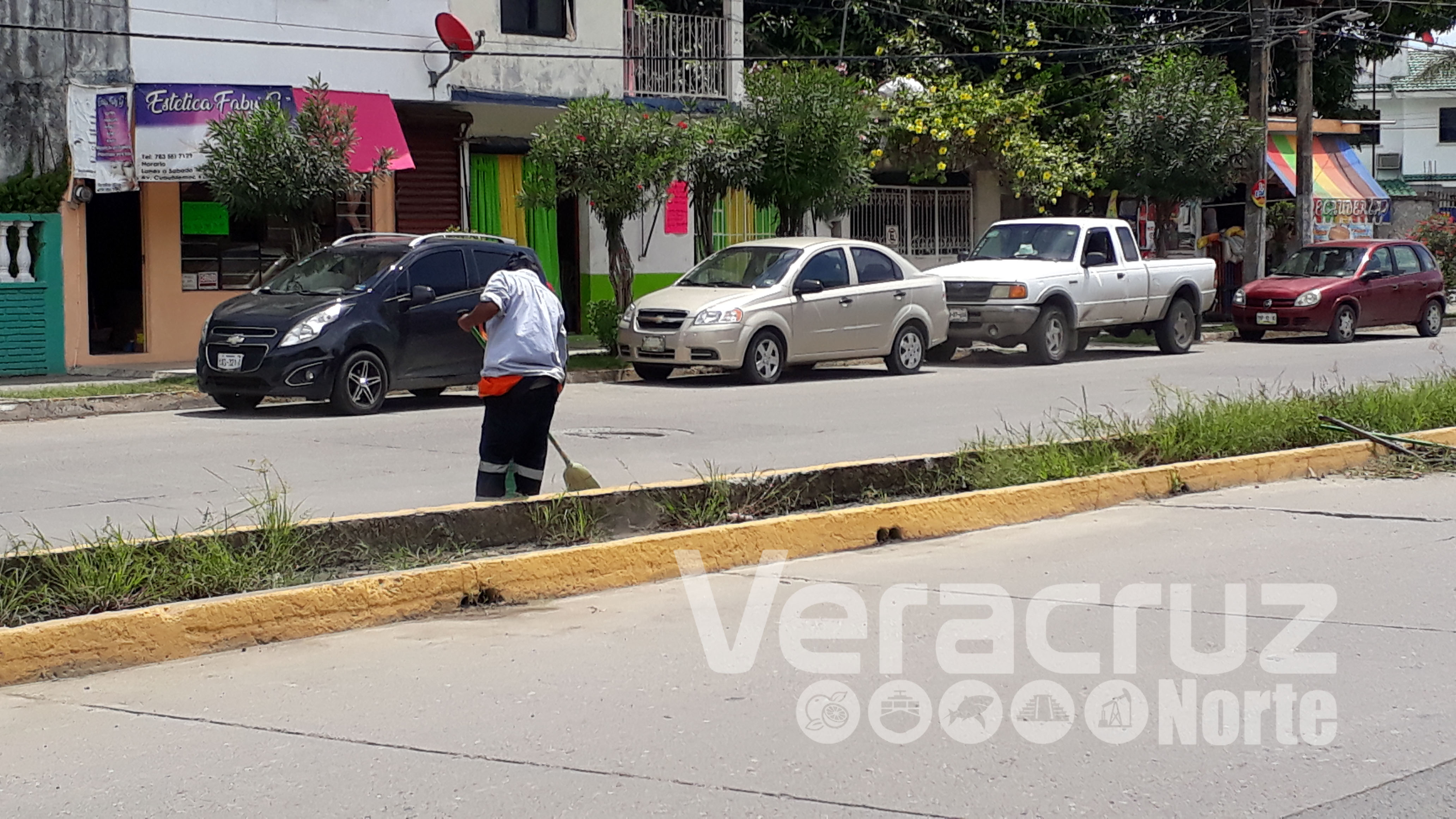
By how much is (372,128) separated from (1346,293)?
14.8 m

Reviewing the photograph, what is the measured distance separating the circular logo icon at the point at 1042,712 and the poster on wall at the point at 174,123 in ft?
49.7

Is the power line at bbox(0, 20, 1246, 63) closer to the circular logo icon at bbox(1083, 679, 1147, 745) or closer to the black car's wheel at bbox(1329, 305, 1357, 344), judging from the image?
the black car's wheel at bbox(1329, 305, 1357, 344)

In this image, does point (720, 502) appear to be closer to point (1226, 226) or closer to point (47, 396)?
point (47, 396)

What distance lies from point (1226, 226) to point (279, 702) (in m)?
30.1

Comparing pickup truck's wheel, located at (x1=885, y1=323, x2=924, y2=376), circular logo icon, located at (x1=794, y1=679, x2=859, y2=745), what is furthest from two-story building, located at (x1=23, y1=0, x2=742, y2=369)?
circular logo icon, located at (x1=794, y1=679, x2=859, y2=745)

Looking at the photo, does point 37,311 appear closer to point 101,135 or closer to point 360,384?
point 101,135

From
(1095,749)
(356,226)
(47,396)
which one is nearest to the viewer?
(1095,749)

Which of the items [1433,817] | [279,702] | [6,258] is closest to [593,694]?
[279,702]

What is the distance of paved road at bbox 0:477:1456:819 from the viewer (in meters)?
4.52

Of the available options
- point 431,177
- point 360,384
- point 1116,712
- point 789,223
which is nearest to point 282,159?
point 360,384

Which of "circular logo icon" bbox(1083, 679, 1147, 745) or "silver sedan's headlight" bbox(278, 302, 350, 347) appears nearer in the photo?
"circular logo icon" bbox(1083, 679, 1147, 745)

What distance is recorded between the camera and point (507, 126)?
23.9 metres

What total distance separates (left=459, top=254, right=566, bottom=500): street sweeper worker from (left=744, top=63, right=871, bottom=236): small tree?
1237 centimetres

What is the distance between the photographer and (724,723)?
523cm
